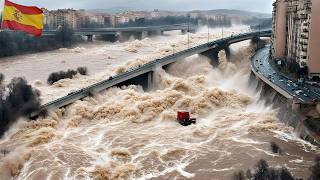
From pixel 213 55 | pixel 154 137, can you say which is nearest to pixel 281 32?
pixel 213 55

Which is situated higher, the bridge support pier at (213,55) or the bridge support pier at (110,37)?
the bridge support pier at (110,37)

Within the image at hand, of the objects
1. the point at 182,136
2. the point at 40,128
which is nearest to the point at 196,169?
the point at 182,136

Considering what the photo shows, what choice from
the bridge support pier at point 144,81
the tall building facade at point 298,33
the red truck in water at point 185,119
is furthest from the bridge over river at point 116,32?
the red truck in water at point 185,119

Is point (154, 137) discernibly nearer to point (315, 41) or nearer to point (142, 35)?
point (315, 41)

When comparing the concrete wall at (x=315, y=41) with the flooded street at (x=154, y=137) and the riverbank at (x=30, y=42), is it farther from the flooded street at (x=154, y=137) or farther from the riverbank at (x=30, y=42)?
the riverbank at (x=30, y=42)

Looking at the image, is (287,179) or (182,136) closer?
(287,179)

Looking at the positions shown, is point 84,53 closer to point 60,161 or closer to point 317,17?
point 317,17

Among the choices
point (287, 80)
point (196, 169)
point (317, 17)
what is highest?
point (317, 17)
